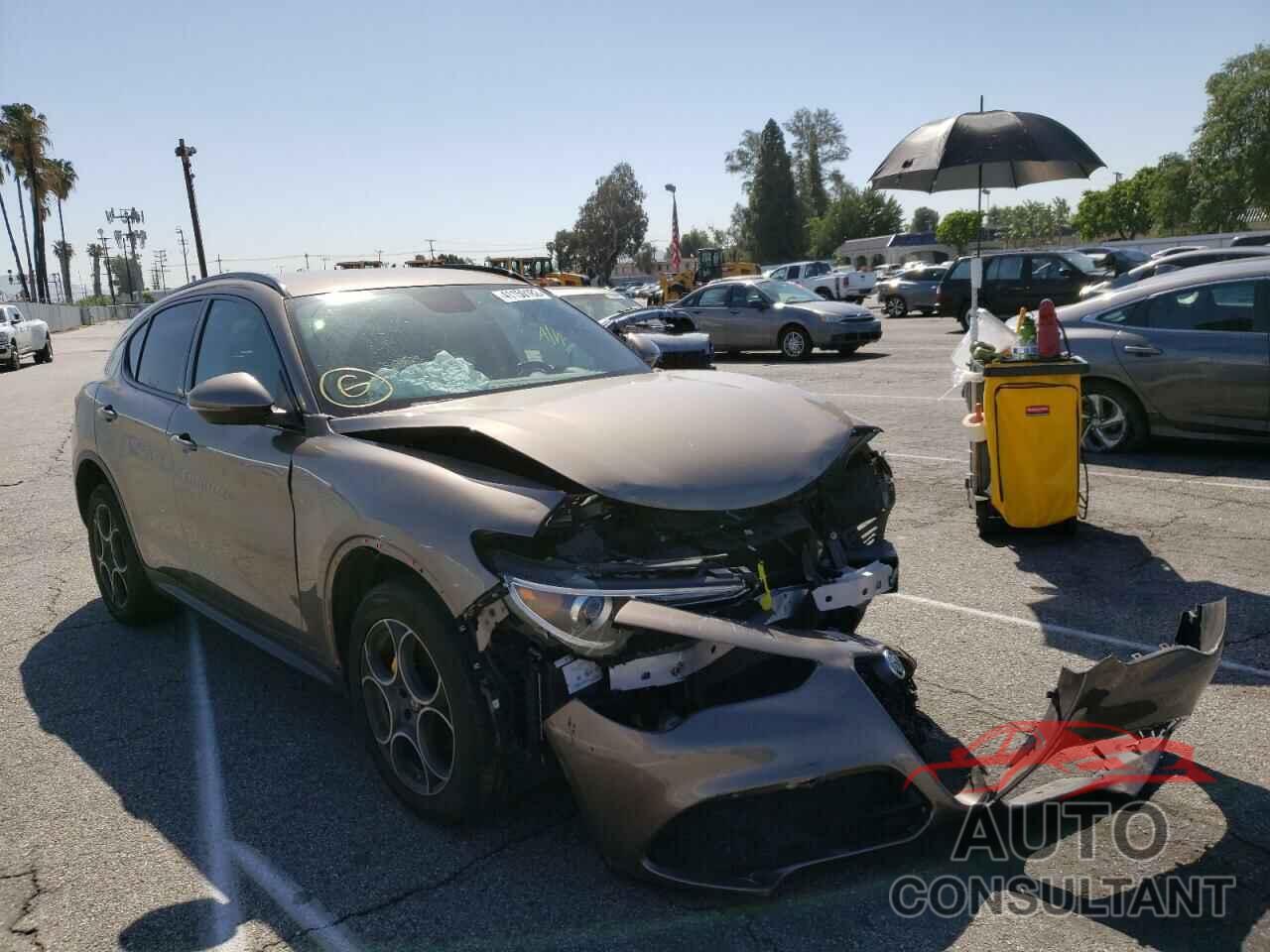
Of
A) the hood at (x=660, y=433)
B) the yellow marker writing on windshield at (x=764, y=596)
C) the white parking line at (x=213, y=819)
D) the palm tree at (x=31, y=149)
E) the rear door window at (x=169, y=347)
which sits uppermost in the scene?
the palm tree at (x=31, y=149)

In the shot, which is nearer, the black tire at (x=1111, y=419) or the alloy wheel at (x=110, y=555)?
the alloy wheel at (x=110, y=555)

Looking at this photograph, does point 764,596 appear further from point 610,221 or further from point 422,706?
point 610,221

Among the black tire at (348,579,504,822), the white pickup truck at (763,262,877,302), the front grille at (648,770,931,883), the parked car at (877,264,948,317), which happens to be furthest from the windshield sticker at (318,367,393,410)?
the white pickup truck at (763,262,877,302)

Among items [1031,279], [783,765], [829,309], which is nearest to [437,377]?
[783,765]

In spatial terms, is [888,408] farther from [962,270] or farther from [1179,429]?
[962,270]

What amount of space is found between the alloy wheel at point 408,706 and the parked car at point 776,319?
16.2 metres

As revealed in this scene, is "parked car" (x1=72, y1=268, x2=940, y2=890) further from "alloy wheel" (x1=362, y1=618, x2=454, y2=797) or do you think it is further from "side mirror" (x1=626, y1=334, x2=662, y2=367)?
"side mirror" (x1=626, y1=334, x2=662, y2=367)

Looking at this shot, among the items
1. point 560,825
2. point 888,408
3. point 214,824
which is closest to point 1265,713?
point 560,825

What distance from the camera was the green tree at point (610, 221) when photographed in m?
104

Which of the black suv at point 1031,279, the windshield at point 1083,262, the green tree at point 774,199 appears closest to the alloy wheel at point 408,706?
the black suv at point 1031,279

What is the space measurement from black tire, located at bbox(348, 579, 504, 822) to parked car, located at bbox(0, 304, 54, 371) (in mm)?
29257

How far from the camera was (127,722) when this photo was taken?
425 cm

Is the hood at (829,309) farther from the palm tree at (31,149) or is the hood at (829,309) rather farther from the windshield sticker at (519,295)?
the palm tree at (31,149)

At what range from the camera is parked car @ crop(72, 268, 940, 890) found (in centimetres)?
266
